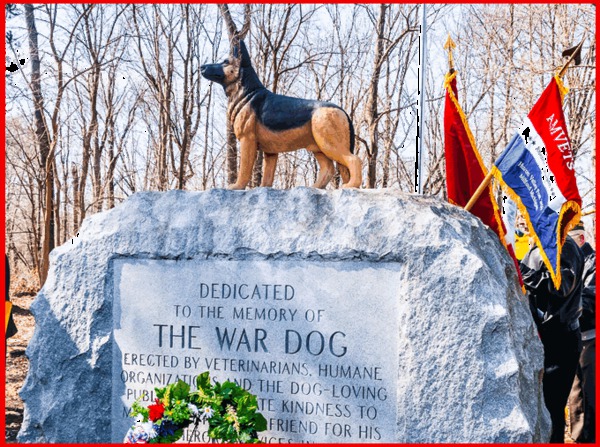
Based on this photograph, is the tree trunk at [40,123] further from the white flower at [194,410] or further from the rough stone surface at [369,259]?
the white flower at [194,410]

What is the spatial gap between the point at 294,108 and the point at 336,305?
1349mm

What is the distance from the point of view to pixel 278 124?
4.47 meters

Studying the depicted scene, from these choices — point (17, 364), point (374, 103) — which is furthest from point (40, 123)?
point (374, 103)

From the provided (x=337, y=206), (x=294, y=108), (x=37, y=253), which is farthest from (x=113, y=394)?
(x=37, y=253)

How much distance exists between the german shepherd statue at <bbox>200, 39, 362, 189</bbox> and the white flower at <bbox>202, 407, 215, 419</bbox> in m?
1.53

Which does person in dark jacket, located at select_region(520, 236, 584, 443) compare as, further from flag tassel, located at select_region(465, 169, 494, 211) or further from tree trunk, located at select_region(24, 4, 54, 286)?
tree trunk, located at select_region(24, 4, 54, 286)

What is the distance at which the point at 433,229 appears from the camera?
3762 mm

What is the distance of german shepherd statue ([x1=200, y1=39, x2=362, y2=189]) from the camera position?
4.34 metres

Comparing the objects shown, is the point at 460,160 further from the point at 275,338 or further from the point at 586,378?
the point at 586,378

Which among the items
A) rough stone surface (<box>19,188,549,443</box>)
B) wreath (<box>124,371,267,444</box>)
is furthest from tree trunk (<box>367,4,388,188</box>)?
wreath (<box>124,371,267,444</box>)

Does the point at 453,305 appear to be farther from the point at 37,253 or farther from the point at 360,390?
the point at 37,253

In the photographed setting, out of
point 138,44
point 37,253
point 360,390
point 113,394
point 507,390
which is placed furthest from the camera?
point 37,253

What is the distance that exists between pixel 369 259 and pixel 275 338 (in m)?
0.73

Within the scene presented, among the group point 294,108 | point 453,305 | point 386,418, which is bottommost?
point 386,418
